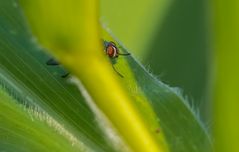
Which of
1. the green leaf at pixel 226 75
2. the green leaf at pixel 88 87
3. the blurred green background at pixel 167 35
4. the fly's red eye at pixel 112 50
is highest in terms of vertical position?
the blurred green background at pixel 167 35

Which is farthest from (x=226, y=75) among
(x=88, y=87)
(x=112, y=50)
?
(x=112, y=50)

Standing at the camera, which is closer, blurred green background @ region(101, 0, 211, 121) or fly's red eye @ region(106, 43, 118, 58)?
fly's red eye @ region(106, 43, 118, 58)

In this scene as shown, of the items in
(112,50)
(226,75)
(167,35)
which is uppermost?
(167,35)

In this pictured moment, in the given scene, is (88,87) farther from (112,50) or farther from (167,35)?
(167,35)

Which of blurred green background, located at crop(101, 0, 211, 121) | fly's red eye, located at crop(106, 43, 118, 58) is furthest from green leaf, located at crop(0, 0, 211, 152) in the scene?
blurred green background, located at crop(101, 0, 211, 121)

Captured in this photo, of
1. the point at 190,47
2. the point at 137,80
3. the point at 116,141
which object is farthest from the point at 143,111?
the point at 190,47

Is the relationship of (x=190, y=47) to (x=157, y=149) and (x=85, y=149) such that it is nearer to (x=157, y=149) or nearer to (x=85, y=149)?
(x=85, y=149)

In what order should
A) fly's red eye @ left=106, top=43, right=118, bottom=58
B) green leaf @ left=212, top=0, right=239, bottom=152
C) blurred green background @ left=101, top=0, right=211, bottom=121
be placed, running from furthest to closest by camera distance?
blurred green background @ left=101, top=0, right=211, bottom=121
fly's red eye @ left=106, top=43, right=118, bottom=58
green leaf @ left=212, top=0, right=239, bottom=152

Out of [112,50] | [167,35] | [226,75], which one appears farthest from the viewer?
[167,35]

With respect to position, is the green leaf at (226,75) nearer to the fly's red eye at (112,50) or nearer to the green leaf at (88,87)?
the green leaf at (88,87)

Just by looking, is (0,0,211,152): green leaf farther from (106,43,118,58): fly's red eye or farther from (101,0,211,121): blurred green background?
(101,0,211,121): blurred green background

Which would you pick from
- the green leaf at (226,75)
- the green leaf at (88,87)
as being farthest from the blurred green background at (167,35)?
the green leaf at (226,75)
